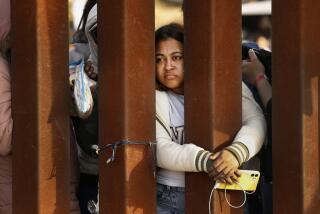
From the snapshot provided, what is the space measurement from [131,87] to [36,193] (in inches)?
20.0

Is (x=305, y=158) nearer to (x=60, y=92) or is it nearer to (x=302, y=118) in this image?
(x=302, y=118)

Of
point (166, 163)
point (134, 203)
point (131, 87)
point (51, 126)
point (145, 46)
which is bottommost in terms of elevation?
point (134, 203)

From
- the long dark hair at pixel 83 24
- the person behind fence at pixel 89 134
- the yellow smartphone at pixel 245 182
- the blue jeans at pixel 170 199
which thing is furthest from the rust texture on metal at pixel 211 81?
the long dark hair at pixel 83 24

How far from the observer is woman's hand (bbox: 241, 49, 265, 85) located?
2316 millimetres

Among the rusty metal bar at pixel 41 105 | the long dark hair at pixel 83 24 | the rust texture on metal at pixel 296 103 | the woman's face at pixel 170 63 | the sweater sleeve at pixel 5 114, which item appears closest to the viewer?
the rust texture on metal at pixel 296 103

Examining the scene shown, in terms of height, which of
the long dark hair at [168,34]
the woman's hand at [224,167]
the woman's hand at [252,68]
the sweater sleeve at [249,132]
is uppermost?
the long dark hair at [168,34]

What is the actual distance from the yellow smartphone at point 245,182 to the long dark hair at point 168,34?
52 centimetres

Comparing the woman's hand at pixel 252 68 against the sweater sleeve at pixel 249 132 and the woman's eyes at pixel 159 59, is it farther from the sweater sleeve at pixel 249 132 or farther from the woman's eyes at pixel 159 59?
the woman's eyes at pixel 159 59

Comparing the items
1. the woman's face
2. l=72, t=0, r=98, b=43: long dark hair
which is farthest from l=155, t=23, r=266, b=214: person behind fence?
l=72, t=0, r=98, b=43: long dark hair

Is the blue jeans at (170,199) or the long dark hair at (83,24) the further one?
the long dark hair at (83,24)

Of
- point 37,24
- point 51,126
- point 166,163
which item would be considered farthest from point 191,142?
point 37,24

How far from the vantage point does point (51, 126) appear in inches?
79.0

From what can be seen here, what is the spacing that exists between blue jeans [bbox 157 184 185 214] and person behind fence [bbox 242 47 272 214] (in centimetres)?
34

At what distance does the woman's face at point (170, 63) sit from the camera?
87.5 inches
